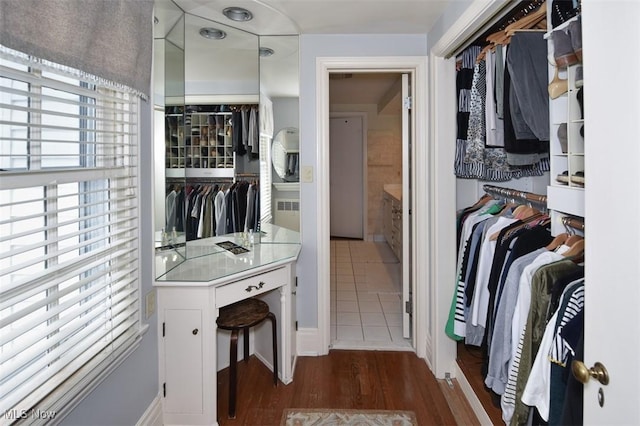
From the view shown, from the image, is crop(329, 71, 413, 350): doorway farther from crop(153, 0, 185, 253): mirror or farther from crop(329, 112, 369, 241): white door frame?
crop(153, 0, 185, 253): mirror

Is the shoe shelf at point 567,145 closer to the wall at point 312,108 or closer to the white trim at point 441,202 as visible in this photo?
the white trim at point 441,202

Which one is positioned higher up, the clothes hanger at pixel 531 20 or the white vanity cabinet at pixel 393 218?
the clothes hanger at pixel 531 20

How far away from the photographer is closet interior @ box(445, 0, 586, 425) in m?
1.29

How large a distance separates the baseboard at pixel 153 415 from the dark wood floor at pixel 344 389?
327 millimetres

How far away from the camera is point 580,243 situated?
149 centimetres

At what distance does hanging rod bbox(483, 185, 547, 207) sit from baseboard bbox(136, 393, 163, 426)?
218 centimetres

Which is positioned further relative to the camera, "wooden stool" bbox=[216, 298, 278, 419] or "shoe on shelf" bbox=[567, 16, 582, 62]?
"wooden stool" bbox=[216, 298, 278, 419]

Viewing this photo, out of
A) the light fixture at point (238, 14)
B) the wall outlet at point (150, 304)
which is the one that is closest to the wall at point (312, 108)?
the light fixture at point (238, 14)

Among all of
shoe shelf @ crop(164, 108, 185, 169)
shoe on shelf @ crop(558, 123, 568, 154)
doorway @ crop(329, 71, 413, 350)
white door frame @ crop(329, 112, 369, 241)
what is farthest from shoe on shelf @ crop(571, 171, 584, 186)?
white door frame @ crop(329, 112, 369, 241)

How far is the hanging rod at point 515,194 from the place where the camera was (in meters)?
2.04

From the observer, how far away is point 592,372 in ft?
2.95

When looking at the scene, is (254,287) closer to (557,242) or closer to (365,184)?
(557,242)

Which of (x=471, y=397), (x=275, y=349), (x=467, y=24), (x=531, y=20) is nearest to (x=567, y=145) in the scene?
(x=531, y=20)

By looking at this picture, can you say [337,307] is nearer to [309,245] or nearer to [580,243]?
[309,245]
